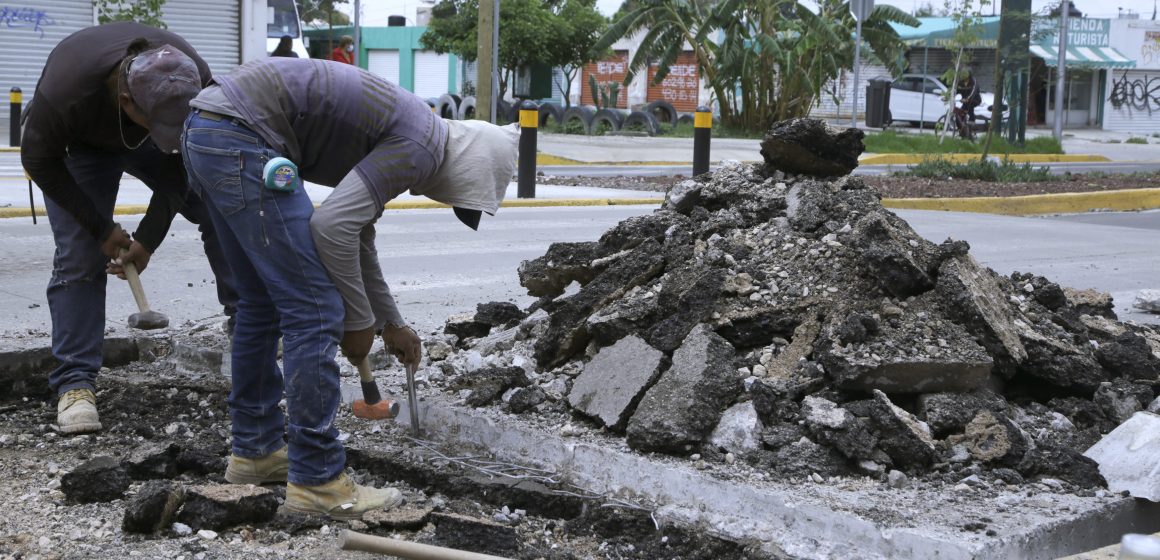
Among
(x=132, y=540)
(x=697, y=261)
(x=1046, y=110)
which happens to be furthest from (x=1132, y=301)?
(x=1046, y=110)

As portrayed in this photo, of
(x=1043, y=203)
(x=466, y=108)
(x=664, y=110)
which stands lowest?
(x=1043, y=203)

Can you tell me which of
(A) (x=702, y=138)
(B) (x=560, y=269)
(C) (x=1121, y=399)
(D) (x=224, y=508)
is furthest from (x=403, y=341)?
(A) (x=702, y=138)

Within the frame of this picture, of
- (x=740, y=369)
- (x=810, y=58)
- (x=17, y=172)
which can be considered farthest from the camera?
(x=810, y=58)

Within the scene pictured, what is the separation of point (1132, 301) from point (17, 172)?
Result: 12213 millimetres

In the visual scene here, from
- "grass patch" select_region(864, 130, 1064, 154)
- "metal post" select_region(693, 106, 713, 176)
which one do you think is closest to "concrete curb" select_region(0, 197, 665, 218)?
"metal post" select_region(693, 106, 713, 176)

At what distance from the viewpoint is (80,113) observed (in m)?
4.10

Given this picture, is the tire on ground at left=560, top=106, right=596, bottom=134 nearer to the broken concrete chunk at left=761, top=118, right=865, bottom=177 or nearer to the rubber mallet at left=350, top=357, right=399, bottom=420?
the broken concrete chunk at left=761, top=118, right=865, bottom=177

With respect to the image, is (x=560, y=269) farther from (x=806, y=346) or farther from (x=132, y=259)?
(x=132, y=259)

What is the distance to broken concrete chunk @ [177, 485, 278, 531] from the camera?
3.36 meters

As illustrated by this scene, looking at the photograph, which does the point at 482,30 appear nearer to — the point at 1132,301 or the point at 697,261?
the point at 1132,301

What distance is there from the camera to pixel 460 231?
33.8 feet

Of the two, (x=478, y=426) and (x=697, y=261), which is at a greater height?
(x=697, y=261)

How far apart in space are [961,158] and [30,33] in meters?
18.6

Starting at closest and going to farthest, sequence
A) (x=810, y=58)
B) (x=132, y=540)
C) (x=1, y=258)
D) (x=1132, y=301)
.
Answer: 1. (x=132, y=540)
2. (x=1132, y=301)
3. (x=1, y=258)
4. (x=810, y=58)
